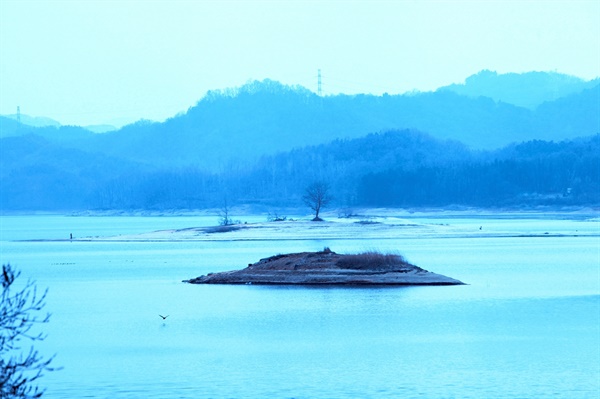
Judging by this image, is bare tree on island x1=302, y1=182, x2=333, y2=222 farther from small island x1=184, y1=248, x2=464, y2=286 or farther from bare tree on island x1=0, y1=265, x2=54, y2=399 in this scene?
bare tree on island x1=0, y1=265, x2=54, y2=399

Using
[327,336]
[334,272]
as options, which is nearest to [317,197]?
[334,272]

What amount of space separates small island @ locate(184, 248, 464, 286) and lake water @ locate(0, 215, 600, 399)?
54 centimetres

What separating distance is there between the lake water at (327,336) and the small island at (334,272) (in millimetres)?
538

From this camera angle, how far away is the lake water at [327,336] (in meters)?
25.4

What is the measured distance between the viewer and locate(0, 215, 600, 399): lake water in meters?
25.4

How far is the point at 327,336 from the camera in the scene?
33.6 m

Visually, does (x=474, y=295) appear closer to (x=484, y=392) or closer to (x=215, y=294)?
(x=215, y=294)

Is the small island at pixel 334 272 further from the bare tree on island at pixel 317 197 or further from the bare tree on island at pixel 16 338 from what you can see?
the bare tree on island at pixel 317 197

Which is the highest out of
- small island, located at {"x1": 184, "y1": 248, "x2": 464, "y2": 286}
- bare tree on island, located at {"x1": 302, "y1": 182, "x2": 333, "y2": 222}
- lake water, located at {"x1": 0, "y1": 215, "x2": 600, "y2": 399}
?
bare tree on island, located at {"x1": 302, "y1": 182, "x2": 333, "y2": 222}

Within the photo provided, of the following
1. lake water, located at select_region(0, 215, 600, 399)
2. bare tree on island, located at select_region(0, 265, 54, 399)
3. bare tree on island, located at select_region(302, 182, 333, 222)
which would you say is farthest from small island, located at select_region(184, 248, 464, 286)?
bare tree on island, located at select_region(302, 182, 333, 222)

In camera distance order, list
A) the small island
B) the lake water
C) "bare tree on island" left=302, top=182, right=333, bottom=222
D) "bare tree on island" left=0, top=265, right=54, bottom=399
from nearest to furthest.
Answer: "bare tree on island" left=0, top=265, right=54, bottom=399 < the lake water < the small island < "bare tree on island" left=302, top=182, right=333, bottom=222

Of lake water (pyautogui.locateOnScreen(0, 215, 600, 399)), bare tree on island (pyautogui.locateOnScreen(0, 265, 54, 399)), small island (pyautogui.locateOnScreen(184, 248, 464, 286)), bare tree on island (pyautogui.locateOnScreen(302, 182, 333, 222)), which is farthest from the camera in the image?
bare tree on island (pyautogui.locateOnScreen(302, 182, 333, 222))

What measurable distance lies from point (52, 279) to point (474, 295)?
21.9 metres

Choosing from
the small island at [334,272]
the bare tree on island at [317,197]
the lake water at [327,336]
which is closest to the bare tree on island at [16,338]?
the lake water at [327,336]
